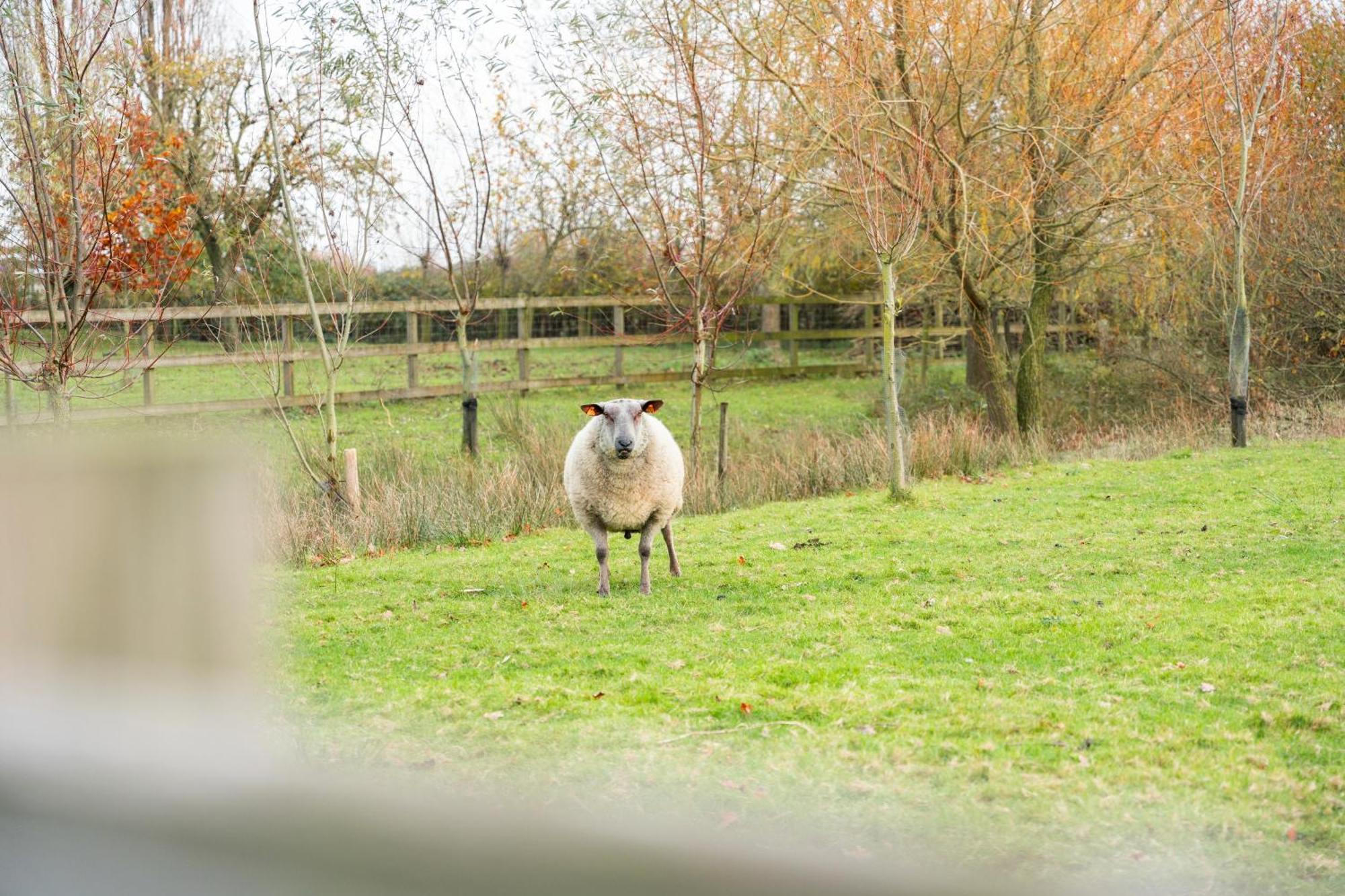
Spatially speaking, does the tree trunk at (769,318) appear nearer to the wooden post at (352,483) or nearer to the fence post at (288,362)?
the fence post at (288,362)

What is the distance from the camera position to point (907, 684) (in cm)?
593

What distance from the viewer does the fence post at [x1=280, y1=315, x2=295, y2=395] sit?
17828mm

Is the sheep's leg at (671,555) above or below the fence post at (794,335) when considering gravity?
below

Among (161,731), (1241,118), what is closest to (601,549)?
(161,731)

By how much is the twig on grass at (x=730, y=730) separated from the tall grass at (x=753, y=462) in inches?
235

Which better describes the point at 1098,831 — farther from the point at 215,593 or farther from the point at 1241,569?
the point at 1241,569

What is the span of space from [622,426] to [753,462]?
6.82m

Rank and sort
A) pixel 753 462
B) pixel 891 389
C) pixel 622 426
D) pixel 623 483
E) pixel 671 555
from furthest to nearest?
pixel 753 462
pixel 891 389
pixel 671 555
pixel 623 483
pixel 622 426

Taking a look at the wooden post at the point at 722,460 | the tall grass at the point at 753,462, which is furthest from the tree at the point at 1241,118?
the wooden post at the point at 722,460

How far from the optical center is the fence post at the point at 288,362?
58.5 feet

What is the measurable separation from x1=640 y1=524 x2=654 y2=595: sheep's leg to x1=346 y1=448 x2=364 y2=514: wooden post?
169 inches

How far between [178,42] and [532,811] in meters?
21.3

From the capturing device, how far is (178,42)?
72.6 ft

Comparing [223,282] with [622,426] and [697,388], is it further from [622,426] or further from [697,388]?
[622,426]
